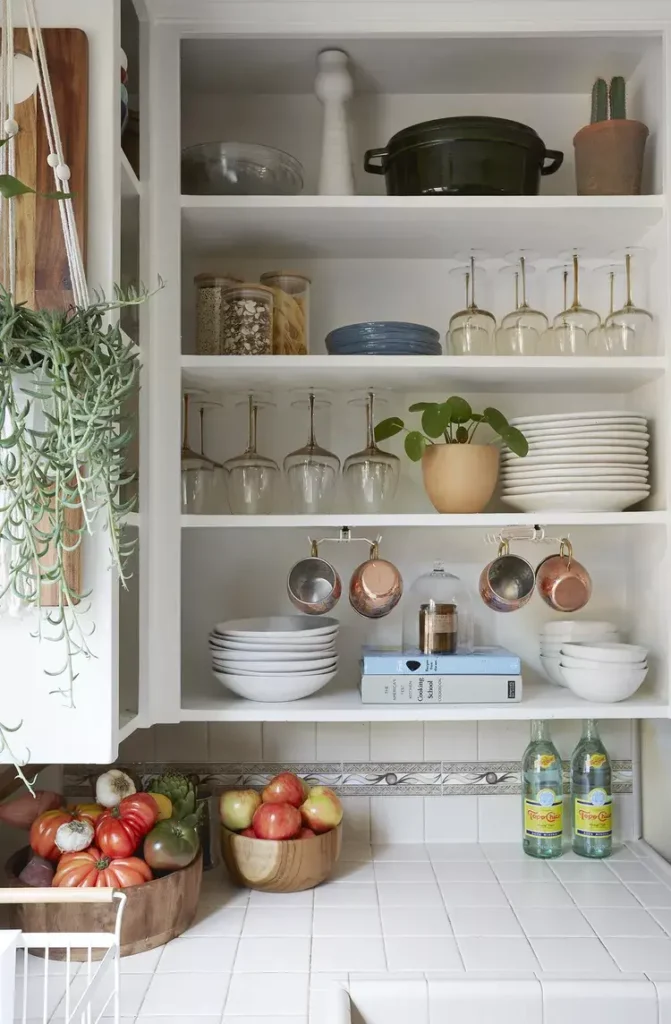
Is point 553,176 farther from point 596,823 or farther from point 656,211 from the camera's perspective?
point 596,823

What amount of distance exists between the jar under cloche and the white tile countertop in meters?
0.44

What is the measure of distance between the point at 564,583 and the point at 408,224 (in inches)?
29.9

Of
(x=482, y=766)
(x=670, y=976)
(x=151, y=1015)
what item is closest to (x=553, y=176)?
(x=482, y=766)

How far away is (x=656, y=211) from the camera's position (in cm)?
172

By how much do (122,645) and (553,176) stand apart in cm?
132

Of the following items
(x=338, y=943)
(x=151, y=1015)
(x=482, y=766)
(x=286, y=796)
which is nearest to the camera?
(x=151, y=1015)

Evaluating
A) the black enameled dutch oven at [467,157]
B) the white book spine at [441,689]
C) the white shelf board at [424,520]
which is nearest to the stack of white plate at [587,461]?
the white shelf board at [424,520]

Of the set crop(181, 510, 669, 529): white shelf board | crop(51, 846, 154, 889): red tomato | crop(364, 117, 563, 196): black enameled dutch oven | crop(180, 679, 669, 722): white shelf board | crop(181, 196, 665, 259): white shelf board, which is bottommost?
crop(51, 846, 154, 889): red tomato

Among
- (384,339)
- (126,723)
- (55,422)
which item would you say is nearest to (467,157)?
(384,339)

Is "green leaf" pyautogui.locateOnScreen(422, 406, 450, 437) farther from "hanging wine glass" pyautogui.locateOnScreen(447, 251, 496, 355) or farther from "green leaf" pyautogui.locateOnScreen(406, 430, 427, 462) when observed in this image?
"hanging wine glass" pyautogui.locateOnScreen(447, 251, 496, 355)

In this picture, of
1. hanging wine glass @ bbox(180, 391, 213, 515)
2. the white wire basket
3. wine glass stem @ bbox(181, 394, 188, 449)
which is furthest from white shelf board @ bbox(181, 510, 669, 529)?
the white wire basket

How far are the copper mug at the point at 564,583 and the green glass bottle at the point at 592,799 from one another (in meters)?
0.26

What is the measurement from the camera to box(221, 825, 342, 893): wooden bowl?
1658mm

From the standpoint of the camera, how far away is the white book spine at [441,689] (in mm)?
1715
